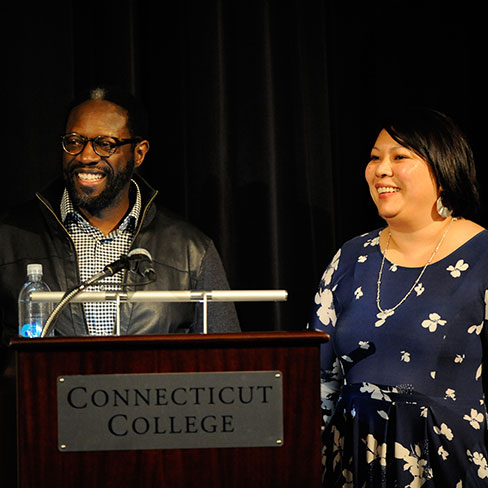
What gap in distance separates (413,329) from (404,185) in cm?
42

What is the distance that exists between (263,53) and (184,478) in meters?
1.97

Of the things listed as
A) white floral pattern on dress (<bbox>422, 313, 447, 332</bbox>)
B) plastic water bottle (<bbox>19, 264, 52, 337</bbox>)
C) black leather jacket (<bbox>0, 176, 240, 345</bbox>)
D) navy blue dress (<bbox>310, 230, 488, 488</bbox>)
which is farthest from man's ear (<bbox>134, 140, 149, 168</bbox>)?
white floral pattern on dress (<bbox>422, 313, 447, 332</bbox>)

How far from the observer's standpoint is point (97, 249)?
8.46ft

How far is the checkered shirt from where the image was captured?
2.51 m

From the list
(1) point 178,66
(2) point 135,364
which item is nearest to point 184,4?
(1) point 178,66

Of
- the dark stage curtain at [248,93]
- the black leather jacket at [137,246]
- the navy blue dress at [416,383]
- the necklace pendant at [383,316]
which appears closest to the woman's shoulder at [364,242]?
the navy blue dress at [416,383]

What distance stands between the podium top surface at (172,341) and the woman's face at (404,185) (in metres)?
0.82

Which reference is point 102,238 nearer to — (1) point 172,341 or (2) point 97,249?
(2) point 97,249

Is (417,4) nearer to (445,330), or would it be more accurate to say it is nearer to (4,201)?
(445,330)

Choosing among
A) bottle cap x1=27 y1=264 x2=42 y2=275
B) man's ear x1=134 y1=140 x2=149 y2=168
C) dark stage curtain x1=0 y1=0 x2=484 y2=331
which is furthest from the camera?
dark stage curtain x1=0 y1=0 x2=484 y2=331

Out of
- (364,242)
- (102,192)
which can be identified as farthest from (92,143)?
(364,242)

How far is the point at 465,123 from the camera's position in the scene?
3.05 metres

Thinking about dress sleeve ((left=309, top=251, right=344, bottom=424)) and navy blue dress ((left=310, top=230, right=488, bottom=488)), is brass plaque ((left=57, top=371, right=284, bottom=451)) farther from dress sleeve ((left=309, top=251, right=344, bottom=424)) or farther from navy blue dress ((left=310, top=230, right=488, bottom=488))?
dress sleeve ((left=309, top=251, right=344, bottom=424))

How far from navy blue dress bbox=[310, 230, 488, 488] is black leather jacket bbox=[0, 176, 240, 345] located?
55 centimetres
